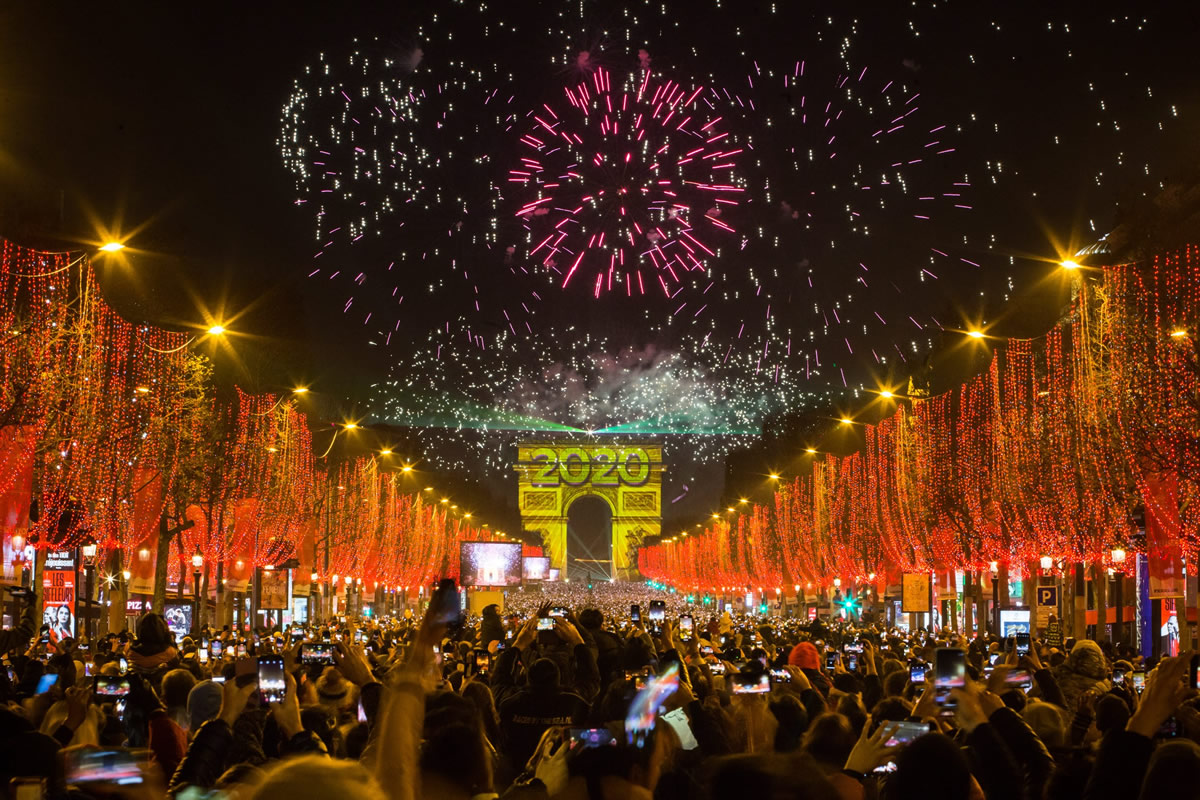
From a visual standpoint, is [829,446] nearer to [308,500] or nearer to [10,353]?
Answer: [308,500]

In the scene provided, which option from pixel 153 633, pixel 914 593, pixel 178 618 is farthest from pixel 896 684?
pixel 914 593

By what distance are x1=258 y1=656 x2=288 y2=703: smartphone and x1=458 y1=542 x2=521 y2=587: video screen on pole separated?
69.2m

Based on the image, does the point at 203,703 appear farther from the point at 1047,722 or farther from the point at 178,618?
the point at 178,618

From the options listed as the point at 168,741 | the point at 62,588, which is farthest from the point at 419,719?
the point at 62,588

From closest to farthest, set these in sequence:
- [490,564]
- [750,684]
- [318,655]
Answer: [750,684]
[318,655]
[490,564]

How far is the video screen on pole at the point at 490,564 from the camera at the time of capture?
80.4 m

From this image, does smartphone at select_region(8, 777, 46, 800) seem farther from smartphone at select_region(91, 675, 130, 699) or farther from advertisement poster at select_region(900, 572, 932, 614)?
advertisement poster at select_region(900, 572, 932, 614)

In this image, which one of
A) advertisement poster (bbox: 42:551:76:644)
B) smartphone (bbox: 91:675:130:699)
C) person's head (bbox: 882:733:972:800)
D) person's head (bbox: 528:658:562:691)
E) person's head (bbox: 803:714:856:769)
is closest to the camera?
person's head (bbox: 882:733:972:800)

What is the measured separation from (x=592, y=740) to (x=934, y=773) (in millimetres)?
2014

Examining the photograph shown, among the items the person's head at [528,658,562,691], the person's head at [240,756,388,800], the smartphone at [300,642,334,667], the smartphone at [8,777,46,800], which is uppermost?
the person's head at [240,756,388,800]

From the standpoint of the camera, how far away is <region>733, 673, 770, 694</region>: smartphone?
12.5m

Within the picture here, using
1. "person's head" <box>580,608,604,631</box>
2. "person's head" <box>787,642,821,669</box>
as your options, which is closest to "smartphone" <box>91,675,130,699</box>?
"person's head" <box>580,608,604,631</box>

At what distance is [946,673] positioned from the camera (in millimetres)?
10117

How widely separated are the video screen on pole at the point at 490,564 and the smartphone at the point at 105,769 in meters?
74.7
